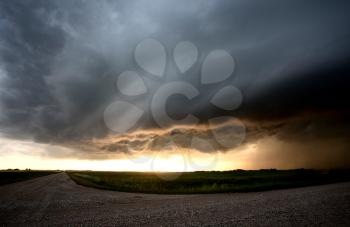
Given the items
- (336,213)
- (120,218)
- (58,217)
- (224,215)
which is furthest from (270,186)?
(58,217)

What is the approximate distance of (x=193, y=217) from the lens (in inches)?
624

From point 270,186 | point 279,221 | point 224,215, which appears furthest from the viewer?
point 270,186

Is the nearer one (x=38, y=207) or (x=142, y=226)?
(x=142, y=226)

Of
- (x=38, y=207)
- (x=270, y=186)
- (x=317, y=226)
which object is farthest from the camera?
(x=270, y=186)

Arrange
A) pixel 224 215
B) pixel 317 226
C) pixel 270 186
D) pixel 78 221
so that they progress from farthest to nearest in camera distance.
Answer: pixel 270 186 < pixel 224 215 < pixel 78 221 < pixel 317 226

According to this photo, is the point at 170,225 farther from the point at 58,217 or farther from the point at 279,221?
the point at 58,217

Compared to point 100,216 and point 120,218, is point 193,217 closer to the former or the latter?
point 120,218

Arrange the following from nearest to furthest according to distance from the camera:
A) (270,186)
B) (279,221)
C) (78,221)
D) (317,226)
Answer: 1. (317,226)
2. (279,221)
3. (78,221)
4. (270,186)

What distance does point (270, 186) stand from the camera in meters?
39.2

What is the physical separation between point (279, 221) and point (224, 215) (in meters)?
3.43

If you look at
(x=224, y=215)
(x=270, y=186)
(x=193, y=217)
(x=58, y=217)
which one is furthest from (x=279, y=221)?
(x=270, y=186)

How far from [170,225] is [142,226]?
1.53 metres

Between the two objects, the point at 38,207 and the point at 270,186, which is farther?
the point at 270,186

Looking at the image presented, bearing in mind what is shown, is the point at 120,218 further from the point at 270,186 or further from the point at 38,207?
the point at 270,186
